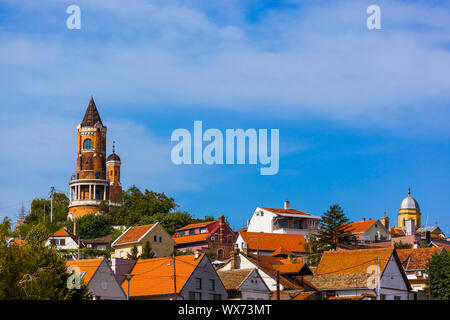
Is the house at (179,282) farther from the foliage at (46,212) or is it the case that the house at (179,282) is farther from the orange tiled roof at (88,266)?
the foliage at (46,212)

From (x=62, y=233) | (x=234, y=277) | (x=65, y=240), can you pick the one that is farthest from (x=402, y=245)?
(x=62, y=233)

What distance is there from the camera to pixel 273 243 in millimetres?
118938

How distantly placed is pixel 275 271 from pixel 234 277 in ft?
20.6

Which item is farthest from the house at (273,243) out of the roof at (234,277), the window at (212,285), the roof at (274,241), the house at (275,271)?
the window at (212,285)

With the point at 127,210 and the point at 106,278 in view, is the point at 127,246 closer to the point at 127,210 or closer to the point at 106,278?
the point at 127,210

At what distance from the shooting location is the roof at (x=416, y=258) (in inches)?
3676

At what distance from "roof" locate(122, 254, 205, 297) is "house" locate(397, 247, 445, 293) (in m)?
27.4

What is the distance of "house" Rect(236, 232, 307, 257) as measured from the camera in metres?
114

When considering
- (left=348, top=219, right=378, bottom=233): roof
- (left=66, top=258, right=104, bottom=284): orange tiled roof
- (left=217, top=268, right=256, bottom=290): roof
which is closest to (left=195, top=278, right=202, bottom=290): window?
(left=217, top=268, right=256, bottom=290): roof

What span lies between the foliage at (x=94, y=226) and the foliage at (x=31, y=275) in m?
75.8

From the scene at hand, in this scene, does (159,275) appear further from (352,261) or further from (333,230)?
(333,230)

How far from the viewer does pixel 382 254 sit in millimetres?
83000

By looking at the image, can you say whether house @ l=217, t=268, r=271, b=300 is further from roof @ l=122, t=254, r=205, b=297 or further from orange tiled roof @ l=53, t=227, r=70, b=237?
orange tiled roof @ l=53, t=227, r=70, b=237

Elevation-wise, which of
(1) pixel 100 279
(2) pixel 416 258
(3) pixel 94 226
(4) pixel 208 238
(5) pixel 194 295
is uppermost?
(3) pixel 94 226
